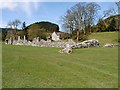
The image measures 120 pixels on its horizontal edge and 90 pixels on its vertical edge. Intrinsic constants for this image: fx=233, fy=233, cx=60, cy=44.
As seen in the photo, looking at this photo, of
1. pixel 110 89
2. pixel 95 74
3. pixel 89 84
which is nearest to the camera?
pixel 110 89

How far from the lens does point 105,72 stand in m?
13.5

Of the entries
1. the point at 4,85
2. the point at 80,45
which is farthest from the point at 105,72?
the point at 80,45

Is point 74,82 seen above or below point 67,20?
below

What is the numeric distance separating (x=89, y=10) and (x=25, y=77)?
58.2 metres

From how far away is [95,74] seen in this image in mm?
12734

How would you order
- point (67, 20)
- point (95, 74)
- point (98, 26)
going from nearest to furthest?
point (95, 74)
point (67, 20)
point (98, 26)

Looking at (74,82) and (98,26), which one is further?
(98,26)

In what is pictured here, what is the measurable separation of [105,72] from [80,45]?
858 inches

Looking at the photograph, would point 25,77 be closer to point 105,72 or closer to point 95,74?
point 95,74

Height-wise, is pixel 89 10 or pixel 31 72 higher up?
pixel 89 10

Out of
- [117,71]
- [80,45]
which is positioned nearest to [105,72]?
[117,71]

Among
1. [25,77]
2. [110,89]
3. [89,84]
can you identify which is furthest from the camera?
[25,77]

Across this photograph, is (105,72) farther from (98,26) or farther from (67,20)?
(98,26)

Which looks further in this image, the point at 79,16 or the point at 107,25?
the point at 107,25
